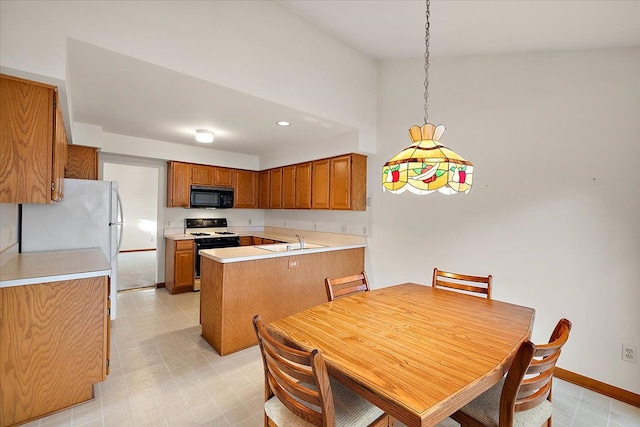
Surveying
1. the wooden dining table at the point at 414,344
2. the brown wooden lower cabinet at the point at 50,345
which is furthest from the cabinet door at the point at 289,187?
the brown wooden lower cabinet at the point at 50,345

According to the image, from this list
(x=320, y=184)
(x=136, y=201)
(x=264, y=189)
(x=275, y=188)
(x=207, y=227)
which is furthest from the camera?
(x=136, y=201)

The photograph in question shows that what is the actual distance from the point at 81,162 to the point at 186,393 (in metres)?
3.14

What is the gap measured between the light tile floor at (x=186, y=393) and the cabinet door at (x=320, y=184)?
80.1 inches

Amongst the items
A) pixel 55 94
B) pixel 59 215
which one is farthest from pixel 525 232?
pixel 59 215

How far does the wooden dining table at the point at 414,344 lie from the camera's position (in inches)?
38.8

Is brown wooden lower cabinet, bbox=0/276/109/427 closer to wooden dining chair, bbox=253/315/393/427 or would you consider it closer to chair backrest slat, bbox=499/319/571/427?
wooden dining chair, bbox=253/315/393/427

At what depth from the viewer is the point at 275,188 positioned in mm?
5078

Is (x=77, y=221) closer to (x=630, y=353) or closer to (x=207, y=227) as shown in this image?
(x=207, y=227)

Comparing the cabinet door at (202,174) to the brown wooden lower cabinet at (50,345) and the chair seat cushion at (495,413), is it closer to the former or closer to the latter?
the brown wooden lower cabinet at (50,345)

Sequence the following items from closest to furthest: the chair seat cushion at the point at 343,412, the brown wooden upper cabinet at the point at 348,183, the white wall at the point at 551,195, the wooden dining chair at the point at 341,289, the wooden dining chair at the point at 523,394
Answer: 1. the wooden dining chair at the point at 523,394
2. the chair seat cushion at the point at 343,412
3. the wooden dining chair at the point at 341,289
4. the white wall at the point at 551,195
5. the brown wooden upper cabinet at the point at 348,183

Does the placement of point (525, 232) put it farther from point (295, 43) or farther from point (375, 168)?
point (295, 43)

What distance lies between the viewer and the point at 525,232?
2.56 meters

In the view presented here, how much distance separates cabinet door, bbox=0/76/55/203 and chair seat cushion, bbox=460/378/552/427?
8.90 ft

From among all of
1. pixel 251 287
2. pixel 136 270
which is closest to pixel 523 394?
pixel 251 287
